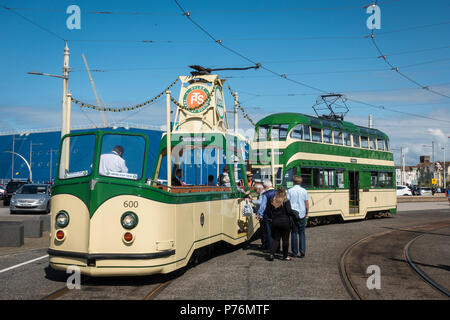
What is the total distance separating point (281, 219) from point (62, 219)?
183 inches

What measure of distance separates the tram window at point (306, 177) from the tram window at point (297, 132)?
1.26m

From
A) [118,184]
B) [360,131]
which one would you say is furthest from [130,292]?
[360,131]

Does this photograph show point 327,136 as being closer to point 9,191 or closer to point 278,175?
point 278,175

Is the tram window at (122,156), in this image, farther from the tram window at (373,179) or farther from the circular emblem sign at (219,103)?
the tram window at (373,179)

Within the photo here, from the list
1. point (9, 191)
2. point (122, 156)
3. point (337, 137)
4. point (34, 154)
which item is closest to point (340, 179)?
point (337, 137)

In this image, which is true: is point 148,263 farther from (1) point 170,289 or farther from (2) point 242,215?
(2) point 242,215

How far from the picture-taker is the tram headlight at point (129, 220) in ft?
24.5

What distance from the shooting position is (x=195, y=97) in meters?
13.8

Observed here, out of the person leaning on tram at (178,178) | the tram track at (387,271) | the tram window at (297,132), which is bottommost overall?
the tram track at (387,271)

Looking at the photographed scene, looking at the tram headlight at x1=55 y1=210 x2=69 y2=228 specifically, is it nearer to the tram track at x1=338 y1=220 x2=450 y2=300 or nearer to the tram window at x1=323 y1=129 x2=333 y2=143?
the tram track at x1=338 y1=220 x2=450 y2=300

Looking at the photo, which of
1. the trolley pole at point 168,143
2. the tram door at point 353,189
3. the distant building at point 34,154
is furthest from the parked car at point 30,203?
the distant building at point 34,154


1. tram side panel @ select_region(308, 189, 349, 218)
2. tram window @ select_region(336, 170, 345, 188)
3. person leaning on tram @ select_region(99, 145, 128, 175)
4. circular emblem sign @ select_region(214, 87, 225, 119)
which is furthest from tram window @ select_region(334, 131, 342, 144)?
person leaning on tram @ select_region(99, 145, 128, 175)
